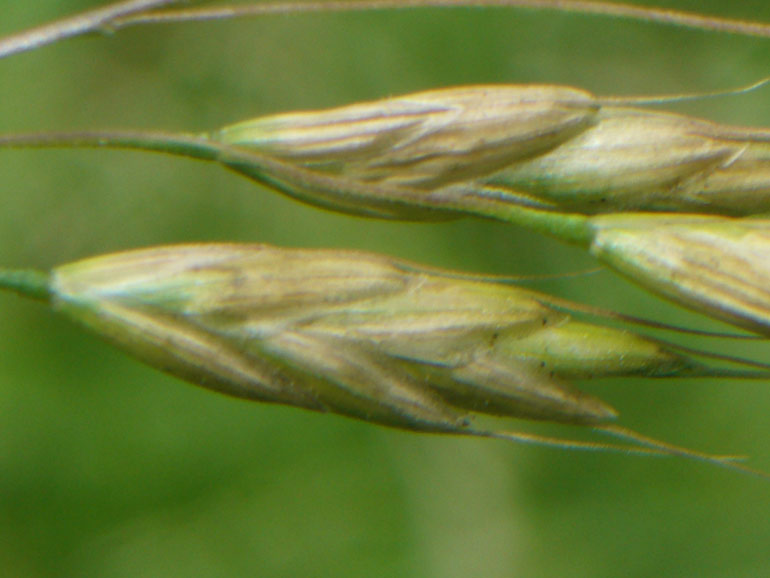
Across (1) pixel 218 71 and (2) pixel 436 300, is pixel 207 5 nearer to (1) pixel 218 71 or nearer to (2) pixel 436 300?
(1) pixel 218 71

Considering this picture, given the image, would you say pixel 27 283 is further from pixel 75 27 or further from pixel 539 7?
pixel 539 7

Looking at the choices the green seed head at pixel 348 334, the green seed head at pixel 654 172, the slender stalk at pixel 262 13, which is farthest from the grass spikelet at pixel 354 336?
the slender stalk at pixel 262 13

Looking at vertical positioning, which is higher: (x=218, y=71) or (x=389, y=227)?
(x=218, y=71)

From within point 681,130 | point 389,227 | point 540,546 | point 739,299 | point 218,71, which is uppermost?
point 218,71

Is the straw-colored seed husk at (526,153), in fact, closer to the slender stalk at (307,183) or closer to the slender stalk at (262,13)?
the slender stalk at (307,183)

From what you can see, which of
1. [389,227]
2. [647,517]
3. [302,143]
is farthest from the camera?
[389,227]

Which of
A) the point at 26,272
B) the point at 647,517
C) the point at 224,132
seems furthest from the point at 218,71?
the point at 647,517
